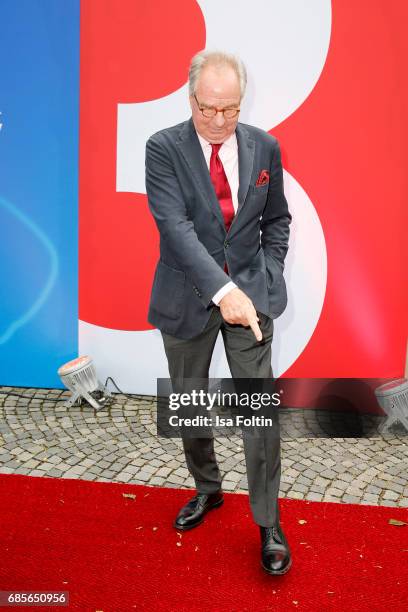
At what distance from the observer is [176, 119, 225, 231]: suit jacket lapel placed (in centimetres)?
257

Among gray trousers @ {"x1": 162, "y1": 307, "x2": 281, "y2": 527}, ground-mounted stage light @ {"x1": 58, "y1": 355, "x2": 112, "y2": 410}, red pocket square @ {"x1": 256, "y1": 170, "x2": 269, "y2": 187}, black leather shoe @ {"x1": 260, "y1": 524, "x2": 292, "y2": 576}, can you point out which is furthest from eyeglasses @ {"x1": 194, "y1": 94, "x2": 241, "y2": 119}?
ground-mounted stage light @ {"x1": 58, "y1": 355, "x2": 112, "y2": 410}

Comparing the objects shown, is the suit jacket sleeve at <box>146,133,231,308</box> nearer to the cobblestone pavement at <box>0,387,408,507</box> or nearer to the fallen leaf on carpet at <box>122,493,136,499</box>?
the fallen leaf on carpet at <box>122,493,136,499</box>

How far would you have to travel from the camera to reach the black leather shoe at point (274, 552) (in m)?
2.68

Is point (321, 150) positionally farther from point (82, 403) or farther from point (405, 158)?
point (82, 403)

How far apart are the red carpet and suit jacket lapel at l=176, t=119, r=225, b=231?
5.01ft

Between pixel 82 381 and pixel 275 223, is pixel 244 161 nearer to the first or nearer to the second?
pixel 275 223

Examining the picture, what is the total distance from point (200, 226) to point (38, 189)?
2.20 meters

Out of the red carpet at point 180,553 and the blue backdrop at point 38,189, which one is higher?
the blue backdrop at point 38,189

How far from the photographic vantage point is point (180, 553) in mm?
2871

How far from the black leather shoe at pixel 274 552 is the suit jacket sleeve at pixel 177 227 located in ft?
3.55

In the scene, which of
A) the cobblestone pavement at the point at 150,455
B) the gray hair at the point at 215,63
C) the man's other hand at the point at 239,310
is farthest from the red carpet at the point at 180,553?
the gray hair at the point at 215,63

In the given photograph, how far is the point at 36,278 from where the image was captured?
15.0 ft

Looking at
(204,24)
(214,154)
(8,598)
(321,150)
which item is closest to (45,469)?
(8,598)

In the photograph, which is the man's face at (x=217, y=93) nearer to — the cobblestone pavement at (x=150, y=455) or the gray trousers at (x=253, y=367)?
the gray trousers at (x=253, y=367)
